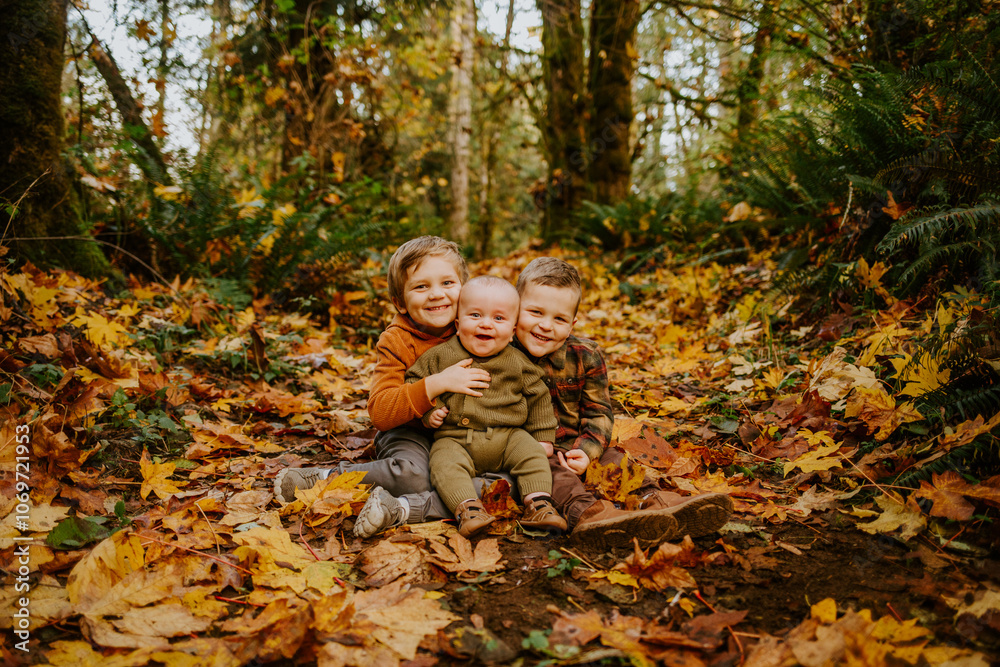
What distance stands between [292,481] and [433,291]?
2.99 ft

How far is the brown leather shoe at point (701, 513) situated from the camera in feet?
5.71

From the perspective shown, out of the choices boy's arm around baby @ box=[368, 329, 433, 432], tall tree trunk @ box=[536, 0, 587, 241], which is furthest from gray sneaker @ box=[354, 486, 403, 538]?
tall tree trunk @ box=[536, 0, 587, 241]

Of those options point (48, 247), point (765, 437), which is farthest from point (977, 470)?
point (48, 247)

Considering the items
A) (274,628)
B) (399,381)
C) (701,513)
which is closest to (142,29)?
(399,381)

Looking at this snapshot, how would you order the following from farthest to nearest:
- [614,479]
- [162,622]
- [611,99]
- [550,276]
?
[611,99] < [550,276] < [614,479] < [162,622]

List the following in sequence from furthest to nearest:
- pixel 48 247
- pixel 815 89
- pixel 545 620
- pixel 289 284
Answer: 1. pixel 289 284
2. pixel 815 89
3. pixel 48 247
4. pixel 545 620

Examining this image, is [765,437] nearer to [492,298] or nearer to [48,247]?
[492,298]

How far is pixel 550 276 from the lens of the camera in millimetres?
2209

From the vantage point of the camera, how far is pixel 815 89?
393 centimetres

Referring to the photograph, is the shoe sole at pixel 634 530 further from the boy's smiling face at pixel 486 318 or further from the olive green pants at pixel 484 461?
the boy's smiling face at pixel 486 318

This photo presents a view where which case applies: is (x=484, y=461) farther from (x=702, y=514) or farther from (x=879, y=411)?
(x=879, y=411)

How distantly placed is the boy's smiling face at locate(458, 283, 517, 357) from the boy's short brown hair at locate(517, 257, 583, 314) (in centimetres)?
11

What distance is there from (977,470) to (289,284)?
513cm

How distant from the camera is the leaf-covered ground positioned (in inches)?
50.9
